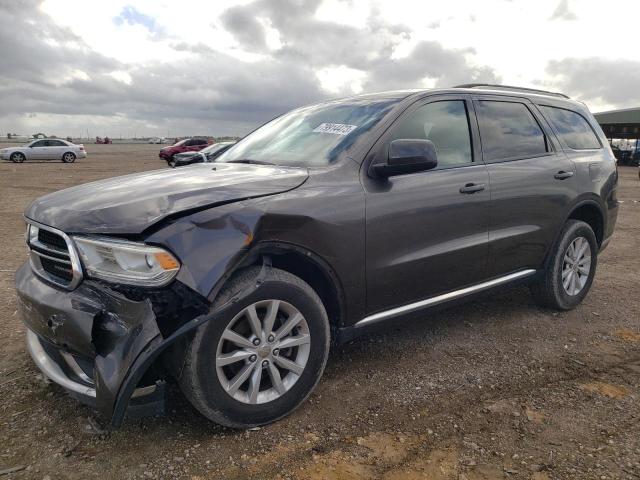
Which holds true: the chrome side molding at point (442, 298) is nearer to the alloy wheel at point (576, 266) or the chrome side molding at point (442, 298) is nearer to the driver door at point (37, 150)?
the alloy wheel at point (576, 266)

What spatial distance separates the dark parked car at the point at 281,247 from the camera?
2215 millimetres

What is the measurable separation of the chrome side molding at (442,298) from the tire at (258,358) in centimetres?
39

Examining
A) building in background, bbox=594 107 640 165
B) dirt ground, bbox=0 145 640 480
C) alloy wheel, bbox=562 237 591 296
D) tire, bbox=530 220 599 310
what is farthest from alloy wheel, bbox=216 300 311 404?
building in background, bbox=594 107 640 165

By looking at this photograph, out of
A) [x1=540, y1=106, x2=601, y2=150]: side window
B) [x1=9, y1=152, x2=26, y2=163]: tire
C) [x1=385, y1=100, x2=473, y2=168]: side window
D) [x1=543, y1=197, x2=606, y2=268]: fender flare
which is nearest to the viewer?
[x1=385, y1=100, x2=473, y2=168]: side window

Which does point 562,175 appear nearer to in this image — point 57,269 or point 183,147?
point 57,269

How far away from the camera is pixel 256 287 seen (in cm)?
241

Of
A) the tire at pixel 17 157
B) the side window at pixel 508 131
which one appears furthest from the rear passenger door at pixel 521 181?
the tire at pixel 17 157

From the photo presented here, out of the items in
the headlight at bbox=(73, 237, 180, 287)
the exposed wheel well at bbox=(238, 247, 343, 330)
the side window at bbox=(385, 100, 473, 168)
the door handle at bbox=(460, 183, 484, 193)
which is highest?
the side window at bbox=(385, 100, 473, 168)

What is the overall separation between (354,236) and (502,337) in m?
1.78

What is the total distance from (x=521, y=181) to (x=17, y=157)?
3020 cm

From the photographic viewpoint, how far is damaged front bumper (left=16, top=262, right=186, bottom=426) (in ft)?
7.00

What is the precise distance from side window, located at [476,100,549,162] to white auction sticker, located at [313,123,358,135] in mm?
1086

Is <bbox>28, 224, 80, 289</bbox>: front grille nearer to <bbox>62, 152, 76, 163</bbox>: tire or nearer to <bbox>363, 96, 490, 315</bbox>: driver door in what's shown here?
<bbox>363, 96, 490, 315</bbox>: driver door

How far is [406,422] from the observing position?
2678 millimetres
